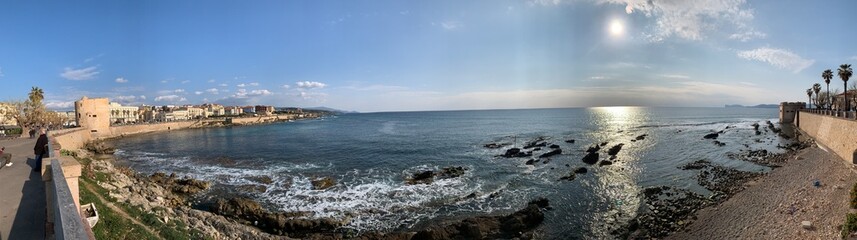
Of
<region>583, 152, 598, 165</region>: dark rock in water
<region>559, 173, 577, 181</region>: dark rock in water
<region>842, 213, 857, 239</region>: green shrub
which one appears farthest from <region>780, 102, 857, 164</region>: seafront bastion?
<region>559, 173, 577, 181</region>: dark rock in water

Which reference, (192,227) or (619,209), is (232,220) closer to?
(192,227)

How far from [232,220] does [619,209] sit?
20.5m

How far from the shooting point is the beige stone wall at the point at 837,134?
92.3ft

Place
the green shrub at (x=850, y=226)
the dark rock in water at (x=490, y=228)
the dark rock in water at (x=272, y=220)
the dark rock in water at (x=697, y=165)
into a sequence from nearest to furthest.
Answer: the green shrub at (x=850, y=226) < the dark rock in water at (x=490, y=228) < the dark rock in water at (x=272, y=220) < the dark rock in water at (x=697, y=165)

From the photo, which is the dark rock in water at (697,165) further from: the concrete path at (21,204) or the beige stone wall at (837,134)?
the concrete path at (21,204)

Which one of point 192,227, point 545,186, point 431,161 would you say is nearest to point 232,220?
point 192,227

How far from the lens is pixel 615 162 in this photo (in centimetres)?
3678

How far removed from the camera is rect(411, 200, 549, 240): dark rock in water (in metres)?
16.8

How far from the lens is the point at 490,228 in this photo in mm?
17625

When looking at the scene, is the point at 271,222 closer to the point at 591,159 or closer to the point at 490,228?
the point at 490,228

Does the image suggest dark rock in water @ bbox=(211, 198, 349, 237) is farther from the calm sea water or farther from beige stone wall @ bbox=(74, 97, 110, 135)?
beige stone wall @ bbox=(74, 97, 110, 135)

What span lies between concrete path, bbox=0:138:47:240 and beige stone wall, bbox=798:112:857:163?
42051 mm

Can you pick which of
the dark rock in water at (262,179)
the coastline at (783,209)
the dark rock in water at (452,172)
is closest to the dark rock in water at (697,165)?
the coastline at (783,209)

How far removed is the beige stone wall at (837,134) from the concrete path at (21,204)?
42.1 m
